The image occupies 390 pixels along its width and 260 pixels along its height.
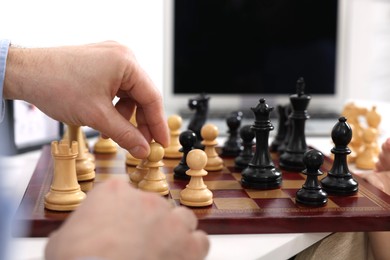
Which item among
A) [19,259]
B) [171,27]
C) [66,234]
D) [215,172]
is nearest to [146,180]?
[215,172]

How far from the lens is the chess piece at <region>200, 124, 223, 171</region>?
1.48m

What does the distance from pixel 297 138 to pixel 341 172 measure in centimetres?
25

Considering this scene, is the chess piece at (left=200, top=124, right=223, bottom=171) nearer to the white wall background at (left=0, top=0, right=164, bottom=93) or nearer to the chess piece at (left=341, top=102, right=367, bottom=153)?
the chess piece at (left=341, top=102, right=367, bottom=153)

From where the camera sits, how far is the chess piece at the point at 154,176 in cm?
125

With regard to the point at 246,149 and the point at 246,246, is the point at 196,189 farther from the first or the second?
the point at 246,149

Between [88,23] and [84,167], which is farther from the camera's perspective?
[88,23]

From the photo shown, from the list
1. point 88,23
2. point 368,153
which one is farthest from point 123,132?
point 88,23

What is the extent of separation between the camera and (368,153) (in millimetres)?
1721

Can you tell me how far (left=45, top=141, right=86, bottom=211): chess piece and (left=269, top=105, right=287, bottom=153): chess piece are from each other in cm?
72

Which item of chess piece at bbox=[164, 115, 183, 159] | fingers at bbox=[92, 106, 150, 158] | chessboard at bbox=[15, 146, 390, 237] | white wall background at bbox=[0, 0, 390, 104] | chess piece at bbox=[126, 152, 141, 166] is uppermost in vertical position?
white wall background at bbox=[0, 0, 390, 104]

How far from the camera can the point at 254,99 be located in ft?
9.73

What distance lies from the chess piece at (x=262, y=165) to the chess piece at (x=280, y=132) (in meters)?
0.36

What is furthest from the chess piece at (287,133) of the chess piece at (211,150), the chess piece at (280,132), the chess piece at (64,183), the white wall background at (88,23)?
the white wall background at (88,23)

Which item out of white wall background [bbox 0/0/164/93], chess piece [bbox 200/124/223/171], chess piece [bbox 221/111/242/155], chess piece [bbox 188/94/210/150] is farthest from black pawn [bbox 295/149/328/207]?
white wall background [bbox 0/0/164/93]
